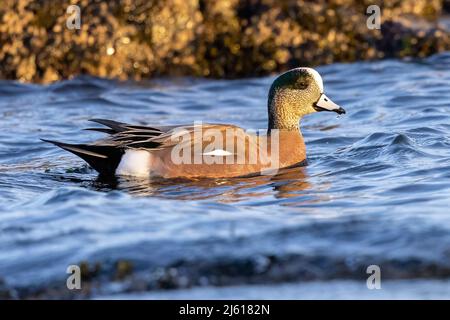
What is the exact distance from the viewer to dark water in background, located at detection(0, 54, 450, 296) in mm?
4988

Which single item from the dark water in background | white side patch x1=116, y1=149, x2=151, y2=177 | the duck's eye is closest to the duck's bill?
the duck's eye

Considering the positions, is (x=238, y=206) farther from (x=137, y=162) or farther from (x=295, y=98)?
(x=295, y=98)

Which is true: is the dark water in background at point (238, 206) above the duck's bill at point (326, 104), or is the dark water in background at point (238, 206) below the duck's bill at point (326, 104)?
below

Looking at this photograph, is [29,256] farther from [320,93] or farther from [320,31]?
[320,31]

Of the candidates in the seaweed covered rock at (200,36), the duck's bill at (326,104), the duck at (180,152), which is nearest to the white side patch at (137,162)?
the duck at (180,152)

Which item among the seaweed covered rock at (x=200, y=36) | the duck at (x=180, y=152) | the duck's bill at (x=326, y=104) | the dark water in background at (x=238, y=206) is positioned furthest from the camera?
the seaweed covered rock at (x=200, y=36)

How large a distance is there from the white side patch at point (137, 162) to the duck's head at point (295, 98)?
46.3 inches

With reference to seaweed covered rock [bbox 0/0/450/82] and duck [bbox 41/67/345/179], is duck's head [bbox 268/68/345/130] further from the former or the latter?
seaweed covered rock [bbox 0/0/450/82]

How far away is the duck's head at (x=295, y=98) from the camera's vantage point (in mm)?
7457

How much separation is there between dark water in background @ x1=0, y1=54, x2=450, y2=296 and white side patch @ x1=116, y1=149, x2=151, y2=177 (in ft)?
0.41

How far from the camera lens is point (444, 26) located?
10836 mm

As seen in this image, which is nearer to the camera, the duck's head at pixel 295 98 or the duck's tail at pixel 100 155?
the duck's tail at pixel 100 155

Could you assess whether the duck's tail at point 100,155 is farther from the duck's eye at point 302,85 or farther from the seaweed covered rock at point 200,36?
the seaweed covered rock at point 200,36

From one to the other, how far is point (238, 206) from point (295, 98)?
1742 millimetres
